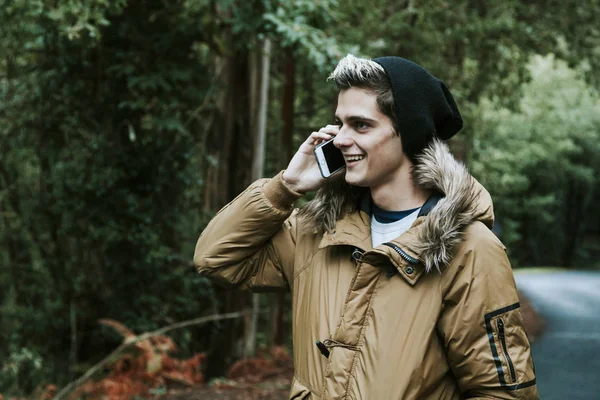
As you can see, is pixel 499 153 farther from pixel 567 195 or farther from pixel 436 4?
pixel 567 195

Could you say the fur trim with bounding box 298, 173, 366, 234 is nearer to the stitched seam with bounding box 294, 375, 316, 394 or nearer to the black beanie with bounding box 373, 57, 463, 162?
the black beanie with bounding box 373, 57, 463, 162

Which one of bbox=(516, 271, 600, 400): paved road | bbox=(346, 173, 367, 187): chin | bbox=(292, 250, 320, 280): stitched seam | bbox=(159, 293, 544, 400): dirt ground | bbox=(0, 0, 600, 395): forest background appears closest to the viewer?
bbox=(346, 173, 367, 187): chin

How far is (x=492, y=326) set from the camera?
7.86 ft

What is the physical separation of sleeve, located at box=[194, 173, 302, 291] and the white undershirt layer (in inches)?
15.6

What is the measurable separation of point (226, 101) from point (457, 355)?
6.48m

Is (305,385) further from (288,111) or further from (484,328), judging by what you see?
(288,111)

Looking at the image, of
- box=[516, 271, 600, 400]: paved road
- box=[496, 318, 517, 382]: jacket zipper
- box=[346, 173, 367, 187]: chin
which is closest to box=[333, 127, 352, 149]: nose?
box=[346, 173, 367, 187]: chin

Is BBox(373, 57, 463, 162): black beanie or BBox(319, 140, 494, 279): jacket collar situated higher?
BBox(373, 57, 463, 162): black beanie

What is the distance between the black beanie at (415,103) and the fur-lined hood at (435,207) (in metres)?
0.07

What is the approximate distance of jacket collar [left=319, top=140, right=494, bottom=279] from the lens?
2445mm

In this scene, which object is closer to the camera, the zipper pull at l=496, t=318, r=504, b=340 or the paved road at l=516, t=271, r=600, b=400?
the zipper pull at l=496, t=318, r=504, b=340

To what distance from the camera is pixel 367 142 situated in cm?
262

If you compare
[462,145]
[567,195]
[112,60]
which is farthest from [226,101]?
[567,195]

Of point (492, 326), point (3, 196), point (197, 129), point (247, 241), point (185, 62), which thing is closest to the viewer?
point (492, 326)
